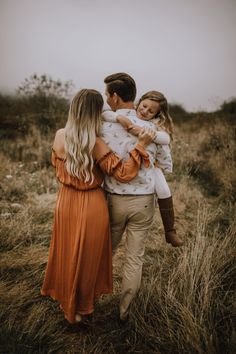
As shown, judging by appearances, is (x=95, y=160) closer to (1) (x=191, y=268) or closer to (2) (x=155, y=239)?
(1) (x=191, y=268)

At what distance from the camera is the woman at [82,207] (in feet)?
6.49

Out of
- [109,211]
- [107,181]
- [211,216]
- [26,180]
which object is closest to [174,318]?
[109,211]

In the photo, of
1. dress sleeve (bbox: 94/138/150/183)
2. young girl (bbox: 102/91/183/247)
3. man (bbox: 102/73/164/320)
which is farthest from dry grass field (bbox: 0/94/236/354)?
dress sleeve (bbox: 94/138/150/183)

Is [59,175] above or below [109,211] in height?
above

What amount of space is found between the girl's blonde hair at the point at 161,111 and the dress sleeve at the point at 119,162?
0.40 m

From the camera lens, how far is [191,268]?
2.70 m

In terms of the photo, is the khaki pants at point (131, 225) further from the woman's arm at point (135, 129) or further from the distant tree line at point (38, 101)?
the distant tree line at point (38, 101)

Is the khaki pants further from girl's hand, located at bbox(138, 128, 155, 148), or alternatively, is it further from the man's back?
girl's hand, located at bbox(138, 128, 155, 148)

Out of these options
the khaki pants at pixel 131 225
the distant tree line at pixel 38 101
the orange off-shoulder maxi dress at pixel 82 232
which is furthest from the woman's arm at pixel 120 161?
the distant tree line at pixel 38 101

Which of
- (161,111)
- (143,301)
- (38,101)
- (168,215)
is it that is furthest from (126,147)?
(38,101)

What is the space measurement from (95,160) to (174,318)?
1427 mm

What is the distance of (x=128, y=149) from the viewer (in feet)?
6.97

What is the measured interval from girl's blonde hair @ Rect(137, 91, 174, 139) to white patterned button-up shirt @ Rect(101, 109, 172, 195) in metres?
0.12

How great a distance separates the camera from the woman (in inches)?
77.9
